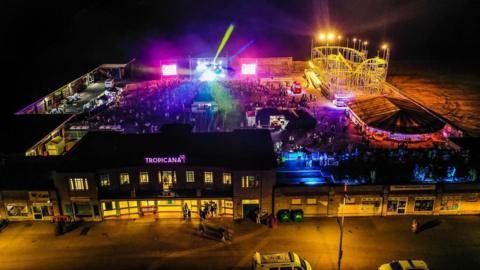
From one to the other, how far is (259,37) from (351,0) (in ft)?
128

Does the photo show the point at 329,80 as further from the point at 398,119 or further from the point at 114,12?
the point at 114,12

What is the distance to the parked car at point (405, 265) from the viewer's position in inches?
1213

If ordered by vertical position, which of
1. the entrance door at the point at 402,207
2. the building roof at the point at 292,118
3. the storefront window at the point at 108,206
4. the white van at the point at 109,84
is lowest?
the entrance door at the point at 402,207

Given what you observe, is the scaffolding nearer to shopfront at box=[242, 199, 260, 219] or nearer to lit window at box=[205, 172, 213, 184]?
shopfront at box=[242, 199, 260, 219]

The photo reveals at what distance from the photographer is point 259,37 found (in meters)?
142

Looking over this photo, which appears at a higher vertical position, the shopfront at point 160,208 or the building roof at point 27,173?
the building roof at point 27,173

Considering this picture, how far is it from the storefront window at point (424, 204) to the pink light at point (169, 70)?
5491 centimetres

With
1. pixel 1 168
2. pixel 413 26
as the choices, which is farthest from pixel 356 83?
pixel 413 26

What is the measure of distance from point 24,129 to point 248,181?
98.3 ft

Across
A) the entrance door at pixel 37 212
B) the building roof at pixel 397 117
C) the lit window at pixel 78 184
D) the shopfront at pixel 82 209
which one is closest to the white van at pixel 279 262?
the shopfront at pixel 82 209

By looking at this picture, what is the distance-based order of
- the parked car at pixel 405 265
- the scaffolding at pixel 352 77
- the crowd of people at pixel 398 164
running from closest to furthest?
1. the parked car at pixel 405 265
2. the crowd of people at pixel 398 164
3. the scaffolding at pixel 352 77

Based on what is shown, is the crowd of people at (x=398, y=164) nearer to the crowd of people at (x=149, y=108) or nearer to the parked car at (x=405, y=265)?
the parked car at (x=405, y=265)

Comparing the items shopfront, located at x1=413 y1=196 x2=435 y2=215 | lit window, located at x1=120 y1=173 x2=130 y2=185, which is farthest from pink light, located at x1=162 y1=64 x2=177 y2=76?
shopfront, located at x1=413 y1=196 x2=435 y2=215

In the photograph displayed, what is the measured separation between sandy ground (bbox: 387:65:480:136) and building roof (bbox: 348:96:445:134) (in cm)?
1102
